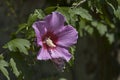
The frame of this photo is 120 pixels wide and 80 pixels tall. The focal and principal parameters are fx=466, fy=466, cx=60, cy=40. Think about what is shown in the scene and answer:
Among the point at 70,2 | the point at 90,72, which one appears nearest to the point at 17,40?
the point at 70,2

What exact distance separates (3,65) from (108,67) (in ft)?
7.23

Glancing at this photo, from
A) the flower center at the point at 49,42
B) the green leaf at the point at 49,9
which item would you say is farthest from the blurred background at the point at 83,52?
the flower center at the point at 49,42

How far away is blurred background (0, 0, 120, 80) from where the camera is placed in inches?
Answer: 128

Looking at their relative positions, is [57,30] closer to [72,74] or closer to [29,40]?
[29,40]

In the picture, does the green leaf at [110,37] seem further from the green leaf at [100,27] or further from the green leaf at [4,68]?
the green leaf at [4,68]

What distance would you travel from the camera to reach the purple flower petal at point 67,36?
72.4 inches

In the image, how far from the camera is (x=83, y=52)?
4.41m

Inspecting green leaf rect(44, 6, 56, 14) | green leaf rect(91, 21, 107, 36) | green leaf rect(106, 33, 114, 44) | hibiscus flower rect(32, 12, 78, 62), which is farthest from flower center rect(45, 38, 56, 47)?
green leaf rect(106, 33, 114, 44)

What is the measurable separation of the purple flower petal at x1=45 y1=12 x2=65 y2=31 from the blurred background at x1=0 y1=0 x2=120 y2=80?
1.11 meters

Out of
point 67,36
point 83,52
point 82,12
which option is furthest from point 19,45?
point 83,52

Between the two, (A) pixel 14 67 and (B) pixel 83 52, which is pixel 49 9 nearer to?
(A) pixel 14 67

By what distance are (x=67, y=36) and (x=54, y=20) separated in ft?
0.31

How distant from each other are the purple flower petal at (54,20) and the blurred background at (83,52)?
1.11 m

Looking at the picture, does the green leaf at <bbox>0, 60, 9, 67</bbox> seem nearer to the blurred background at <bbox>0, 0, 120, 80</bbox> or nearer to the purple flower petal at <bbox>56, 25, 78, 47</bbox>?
the purple flower petal at <bbox>56, 25, 78, 47</bbox>
